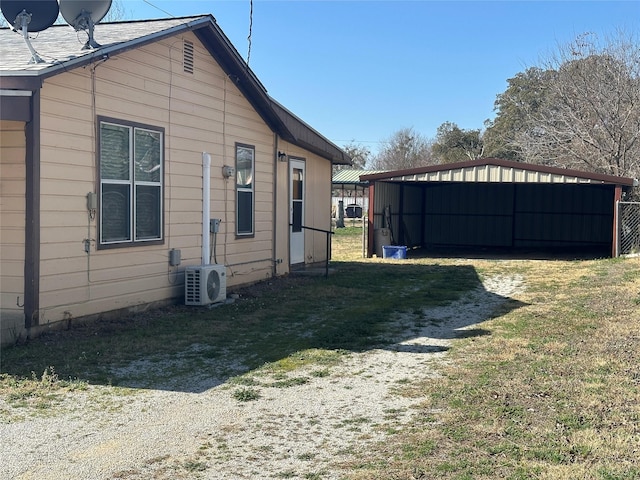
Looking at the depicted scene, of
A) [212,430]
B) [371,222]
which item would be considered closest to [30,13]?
[212,430]

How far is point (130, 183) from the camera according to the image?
8078mm

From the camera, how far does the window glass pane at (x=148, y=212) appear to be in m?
8.27

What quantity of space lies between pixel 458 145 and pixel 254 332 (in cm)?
4821

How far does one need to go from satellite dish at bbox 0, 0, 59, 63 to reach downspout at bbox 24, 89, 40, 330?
41.8 inches

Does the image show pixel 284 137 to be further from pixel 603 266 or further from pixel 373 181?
pixel 603 266

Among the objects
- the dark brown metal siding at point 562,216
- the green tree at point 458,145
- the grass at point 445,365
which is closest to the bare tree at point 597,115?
the dark brown metal siding at point 562,216

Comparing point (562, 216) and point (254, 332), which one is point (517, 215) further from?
point (254, 332)

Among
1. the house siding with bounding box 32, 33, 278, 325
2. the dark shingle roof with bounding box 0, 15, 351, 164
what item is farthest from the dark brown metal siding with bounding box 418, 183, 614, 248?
the house siding with bounding box 32, 33, 278, 325

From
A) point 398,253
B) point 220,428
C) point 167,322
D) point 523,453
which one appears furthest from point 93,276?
point 398,253

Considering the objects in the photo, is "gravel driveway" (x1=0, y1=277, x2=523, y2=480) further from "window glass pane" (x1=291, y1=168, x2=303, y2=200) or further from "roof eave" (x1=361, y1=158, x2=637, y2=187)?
"roof eave" (x1=361, y1=158, x2=637, y2=187)

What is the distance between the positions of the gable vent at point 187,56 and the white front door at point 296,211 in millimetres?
3779

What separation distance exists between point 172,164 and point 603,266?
1042 centimetres

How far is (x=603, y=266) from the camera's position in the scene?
49.2ft

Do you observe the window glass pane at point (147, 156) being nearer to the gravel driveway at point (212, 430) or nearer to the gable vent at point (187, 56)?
the gable vent at point (187, 56)
